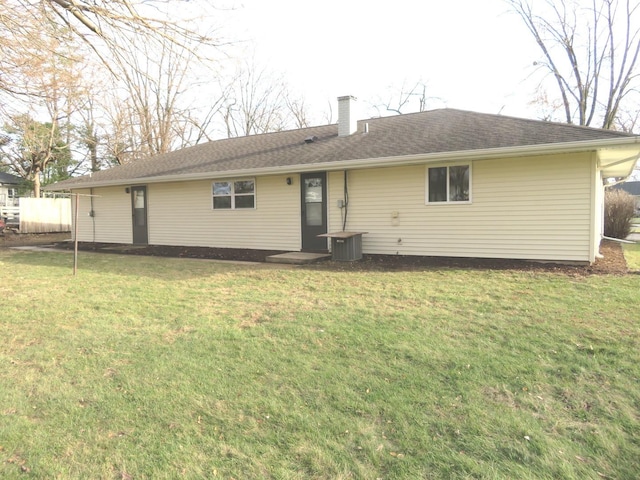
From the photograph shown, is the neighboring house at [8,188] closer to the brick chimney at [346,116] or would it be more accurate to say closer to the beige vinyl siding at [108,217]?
the beige vinyl siding at [108,217]

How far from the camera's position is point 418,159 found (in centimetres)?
872

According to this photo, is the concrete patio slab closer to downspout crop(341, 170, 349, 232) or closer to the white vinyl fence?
downspout crop(341, 170, 349, 232)

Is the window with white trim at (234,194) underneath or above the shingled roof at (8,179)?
underneath

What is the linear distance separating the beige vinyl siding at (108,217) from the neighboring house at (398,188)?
0.41ft

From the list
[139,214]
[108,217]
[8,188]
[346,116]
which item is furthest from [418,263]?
[8,188]

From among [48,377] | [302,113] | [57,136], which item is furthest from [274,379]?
[302,113]

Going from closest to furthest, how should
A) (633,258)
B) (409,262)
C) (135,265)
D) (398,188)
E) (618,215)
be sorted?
1. (409,262)
2. (135,265)
3. (398,188)
4. (633,258)
5. (618,215)

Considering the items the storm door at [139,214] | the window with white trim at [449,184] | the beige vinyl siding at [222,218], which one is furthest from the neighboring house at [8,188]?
the window with white trim at [449,184]

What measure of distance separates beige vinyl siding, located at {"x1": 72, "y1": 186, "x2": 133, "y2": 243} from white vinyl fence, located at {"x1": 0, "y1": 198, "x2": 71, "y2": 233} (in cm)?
635

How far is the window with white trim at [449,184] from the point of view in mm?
9047

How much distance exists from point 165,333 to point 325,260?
564 cm

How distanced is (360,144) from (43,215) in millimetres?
18123

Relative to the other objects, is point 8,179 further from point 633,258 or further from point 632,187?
point 632,187

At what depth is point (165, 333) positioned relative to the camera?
14.4 feet
